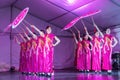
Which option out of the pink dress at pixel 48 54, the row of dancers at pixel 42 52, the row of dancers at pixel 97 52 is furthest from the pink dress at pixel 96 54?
the pink dress at pixel 48 54

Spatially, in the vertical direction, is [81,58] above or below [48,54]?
below

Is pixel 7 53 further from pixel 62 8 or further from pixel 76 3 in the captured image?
pixel 76 3

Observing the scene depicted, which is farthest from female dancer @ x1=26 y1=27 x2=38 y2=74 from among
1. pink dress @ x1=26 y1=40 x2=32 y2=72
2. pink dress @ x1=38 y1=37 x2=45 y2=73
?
pink dress @ x1=26 y1=40 x2=32 y2=72

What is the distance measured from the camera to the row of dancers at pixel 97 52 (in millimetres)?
8258

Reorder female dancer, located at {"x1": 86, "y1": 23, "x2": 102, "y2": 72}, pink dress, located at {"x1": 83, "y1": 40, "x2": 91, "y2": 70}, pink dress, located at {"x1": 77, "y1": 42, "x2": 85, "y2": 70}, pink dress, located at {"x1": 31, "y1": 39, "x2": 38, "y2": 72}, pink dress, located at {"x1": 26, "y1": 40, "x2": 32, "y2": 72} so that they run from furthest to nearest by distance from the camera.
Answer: pink dress, located at {"x1": 77, "y1": 42, "x2": 85, "y2": 70}
pink dress, located at {"x1": 83, "y1": 40, "x2": 91, "y2": 70}
female dancer, located at {"x1": 86, "y1": 23, "x2": 102, "y2": 72}
pink dress, located at {"x1": 26, "y1": 40, "x2": 32, "y2": 72}
pink dress, located at {"x1": 31, "y1": 39, "x2": 38, "y2": 72}

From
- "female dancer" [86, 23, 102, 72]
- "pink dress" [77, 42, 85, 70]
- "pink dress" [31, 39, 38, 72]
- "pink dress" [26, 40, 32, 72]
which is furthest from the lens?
"pink dress" [77, 42, 85, 70]

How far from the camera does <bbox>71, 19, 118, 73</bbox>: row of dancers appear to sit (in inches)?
325

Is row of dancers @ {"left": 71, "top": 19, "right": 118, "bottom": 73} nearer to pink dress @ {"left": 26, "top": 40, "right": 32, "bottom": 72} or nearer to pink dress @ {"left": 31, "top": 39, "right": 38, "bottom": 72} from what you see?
pink dress @ {"left": 31, "top": 39, "right": 38, "bottom": 72}

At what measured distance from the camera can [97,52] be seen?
8.91 metres

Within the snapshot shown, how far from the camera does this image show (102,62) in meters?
8.51

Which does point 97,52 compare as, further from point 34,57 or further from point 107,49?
point 34,57

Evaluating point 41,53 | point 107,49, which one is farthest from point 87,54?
point 41,53

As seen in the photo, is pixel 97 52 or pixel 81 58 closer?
pixel 97 52

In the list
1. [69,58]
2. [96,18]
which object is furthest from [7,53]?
[96,18]
